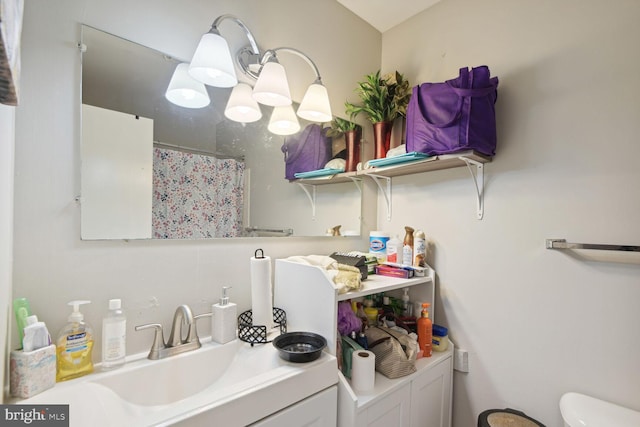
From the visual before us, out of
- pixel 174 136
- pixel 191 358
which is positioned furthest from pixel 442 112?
pixel 191 358

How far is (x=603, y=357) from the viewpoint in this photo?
43.8 inches

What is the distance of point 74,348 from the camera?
2.69 feet

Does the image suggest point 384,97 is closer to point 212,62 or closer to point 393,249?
point 393,249

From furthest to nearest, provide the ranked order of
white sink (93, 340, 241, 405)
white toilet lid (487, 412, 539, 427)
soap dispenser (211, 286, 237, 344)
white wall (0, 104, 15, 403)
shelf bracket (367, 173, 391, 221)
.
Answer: shelf bracket (367, 173, 391, 221) → white toilet lid (487, 412, 539, 427) → soap dispenser (211, 286, 237, 344) → white sink (93, 340, 241, 405) → white wall (0, 104, 15, 403)

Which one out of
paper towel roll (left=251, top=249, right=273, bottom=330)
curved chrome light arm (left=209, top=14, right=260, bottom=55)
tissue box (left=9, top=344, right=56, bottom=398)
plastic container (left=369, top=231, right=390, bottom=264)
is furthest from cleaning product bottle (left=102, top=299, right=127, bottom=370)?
plastic container (left=369, top=231, right=390, bottom=264)

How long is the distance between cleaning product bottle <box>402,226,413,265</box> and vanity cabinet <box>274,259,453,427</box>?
111 mm

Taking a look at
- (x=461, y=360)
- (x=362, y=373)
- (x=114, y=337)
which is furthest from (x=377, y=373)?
(x=114, y=337)

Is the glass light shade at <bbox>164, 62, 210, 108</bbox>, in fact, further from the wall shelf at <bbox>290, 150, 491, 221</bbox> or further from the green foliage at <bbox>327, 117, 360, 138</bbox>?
the green foliage at <bbox>327, 117, 360, 138</bbox>

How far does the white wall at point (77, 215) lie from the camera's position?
2.70 ft

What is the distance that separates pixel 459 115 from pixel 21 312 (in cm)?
158

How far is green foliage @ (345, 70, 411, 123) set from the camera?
5.50 ft

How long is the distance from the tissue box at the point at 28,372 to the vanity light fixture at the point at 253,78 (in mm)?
948

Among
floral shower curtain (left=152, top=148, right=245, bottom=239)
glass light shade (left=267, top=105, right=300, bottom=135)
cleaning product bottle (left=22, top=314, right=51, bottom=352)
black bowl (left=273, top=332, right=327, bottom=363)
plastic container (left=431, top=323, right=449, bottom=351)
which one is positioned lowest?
plastic container (left=431, top=323, right=449, bottom=351)

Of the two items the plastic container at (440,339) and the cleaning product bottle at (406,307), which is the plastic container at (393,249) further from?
the plastic container at (440,339)
